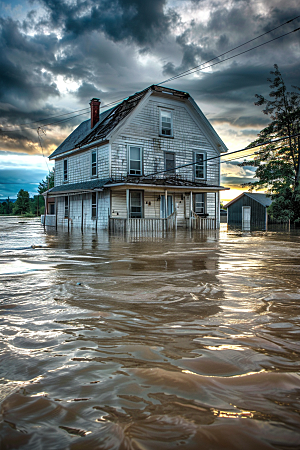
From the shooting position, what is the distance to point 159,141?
25.1 metres

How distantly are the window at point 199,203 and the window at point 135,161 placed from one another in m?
5.65

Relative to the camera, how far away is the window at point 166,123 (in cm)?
2531

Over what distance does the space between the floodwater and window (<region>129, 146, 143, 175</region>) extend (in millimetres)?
19534

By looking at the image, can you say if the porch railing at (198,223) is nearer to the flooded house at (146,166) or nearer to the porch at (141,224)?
the flooded house at (146,166)

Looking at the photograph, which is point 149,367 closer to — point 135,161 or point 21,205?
point 135,161

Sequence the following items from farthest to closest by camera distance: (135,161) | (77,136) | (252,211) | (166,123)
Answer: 1. (252,211)
2. (77,136)
3. (166,123)
4. (135,161)

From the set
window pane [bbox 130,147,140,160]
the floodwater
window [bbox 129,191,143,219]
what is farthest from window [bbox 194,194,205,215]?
the floodwater

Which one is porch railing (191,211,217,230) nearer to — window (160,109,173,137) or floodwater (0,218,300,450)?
window (160,109,173,137)

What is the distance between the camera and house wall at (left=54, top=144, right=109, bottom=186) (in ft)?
77.5

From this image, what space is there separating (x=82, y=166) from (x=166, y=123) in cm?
756

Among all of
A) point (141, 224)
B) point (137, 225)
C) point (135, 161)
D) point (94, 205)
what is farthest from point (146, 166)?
point (137, 225)

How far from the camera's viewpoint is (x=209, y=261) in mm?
8133

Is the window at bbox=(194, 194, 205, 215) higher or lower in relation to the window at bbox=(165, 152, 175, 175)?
lower

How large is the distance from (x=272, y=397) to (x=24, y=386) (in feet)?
5.07
